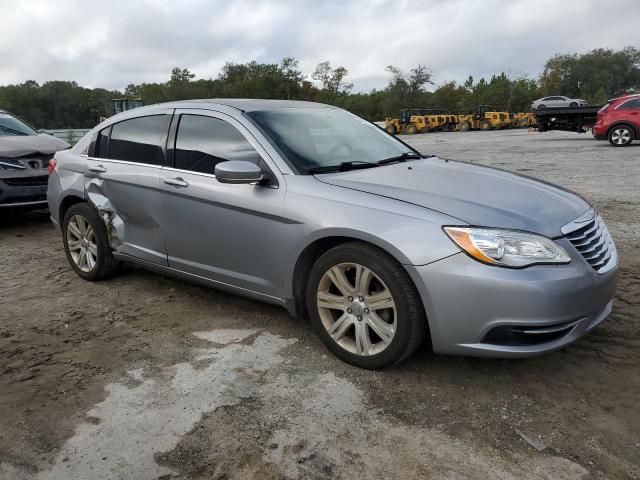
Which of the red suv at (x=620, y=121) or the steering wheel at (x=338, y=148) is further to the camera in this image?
the red suv at (x=620, y=121)

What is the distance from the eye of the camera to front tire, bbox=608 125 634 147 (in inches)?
681

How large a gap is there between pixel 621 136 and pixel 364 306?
17.6 m

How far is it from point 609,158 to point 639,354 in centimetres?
1249

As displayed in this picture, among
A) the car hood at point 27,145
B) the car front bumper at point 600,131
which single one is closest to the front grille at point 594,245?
the car hood at point 27,145

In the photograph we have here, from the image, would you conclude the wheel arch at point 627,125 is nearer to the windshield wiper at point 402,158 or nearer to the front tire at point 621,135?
the front tire at point 621,135

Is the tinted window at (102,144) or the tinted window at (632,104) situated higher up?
the tinted window at (632,104)

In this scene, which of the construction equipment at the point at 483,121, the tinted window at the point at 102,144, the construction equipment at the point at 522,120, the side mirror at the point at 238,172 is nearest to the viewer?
the side mirror at the point at 238,172

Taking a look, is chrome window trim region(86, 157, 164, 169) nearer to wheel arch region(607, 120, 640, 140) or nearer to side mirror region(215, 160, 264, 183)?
side mirror region(215, 160, 264, 183)

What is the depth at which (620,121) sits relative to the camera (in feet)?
57.0

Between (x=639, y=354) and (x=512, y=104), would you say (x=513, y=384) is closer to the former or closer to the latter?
(x=639, y=354)

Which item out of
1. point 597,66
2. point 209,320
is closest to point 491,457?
point 209,320

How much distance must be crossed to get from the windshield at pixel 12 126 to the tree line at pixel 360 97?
64.0 m

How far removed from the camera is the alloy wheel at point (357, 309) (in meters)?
3.04

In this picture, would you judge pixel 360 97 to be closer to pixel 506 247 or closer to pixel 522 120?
pixel 522 120
